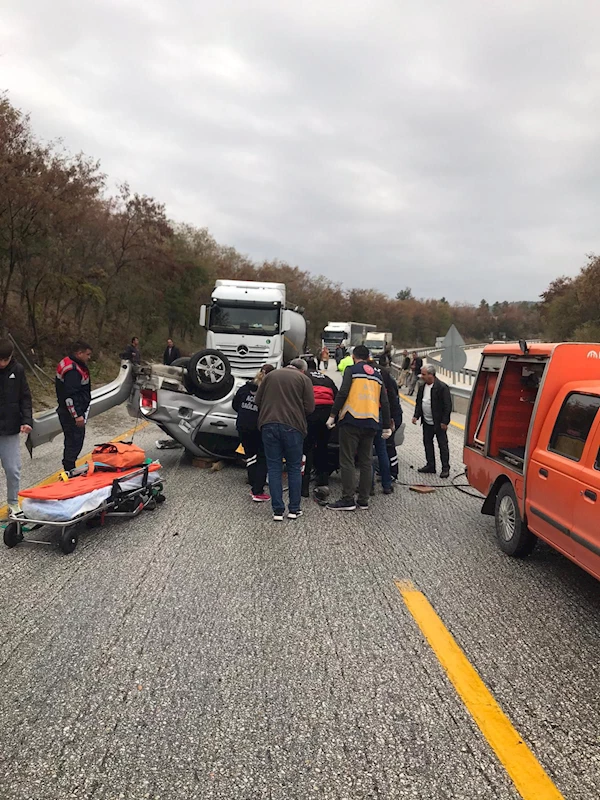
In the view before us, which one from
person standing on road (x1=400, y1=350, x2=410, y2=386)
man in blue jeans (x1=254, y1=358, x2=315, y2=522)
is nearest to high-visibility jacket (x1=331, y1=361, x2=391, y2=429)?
man in blue jeans (x1=254, y1=358, x2=315, y2=522)

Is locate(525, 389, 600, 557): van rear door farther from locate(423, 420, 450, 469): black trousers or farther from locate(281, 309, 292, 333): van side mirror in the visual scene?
locate(281, 309, 292, 333): van side mirror

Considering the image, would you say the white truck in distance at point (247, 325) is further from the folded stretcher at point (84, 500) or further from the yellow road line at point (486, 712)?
the yellow road line at point (486, 712)

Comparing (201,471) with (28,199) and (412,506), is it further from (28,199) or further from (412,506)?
(28,199)

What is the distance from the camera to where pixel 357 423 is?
6742 mm

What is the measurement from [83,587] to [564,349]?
4416 millimetres

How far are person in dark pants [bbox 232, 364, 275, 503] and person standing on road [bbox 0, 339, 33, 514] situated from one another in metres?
2.45

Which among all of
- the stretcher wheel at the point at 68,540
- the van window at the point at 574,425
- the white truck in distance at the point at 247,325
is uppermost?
the white truck in distance at the point at 247,325

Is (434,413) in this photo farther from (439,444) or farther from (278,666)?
(278,666)

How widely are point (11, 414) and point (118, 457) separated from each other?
115 cm

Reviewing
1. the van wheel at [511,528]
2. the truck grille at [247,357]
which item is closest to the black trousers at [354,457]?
the van wheel at [511,528]

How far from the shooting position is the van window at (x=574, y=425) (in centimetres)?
437

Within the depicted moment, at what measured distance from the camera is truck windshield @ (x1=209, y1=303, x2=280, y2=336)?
14.7 meters

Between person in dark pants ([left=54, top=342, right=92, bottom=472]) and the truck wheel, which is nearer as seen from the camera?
person in dark pants ([left=54, top=342, right=92, bottom=472])

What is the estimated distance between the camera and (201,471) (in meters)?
8.71
